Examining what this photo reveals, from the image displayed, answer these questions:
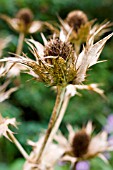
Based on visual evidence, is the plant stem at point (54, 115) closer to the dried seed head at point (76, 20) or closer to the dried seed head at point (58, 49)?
the dried seed head at point (58, 49)

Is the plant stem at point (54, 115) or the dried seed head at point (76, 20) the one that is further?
the dried seed head at point (76, 20)

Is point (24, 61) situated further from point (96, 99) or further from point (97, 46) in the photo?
point (96, 99)

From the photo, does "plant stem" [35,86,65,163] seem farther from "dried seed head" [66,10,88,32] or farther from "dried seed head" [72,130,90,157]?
"dried seed head" [66,10,88,32]

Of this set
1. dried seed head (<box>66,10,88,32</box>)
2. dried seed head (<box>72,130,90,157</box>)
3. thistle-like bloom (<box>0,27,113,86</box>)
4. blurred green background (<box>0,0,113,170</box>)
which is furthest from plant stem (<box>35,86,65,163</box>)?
blurred green background (<box>0,0,113,170</box>)

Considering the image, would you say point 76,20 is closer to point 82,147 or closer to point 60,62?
point 82,147

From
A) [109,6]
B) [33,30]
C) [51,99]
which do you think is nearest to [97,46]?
[33,30]

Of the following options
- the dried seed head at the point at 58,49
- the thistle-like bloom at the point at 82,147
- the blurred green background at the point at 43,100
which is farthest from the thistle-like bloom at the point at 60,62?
the blurred green background at the point at 43,100

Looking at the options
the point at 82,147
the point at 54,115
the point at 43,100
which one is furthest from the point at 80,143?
the point at 43,100
